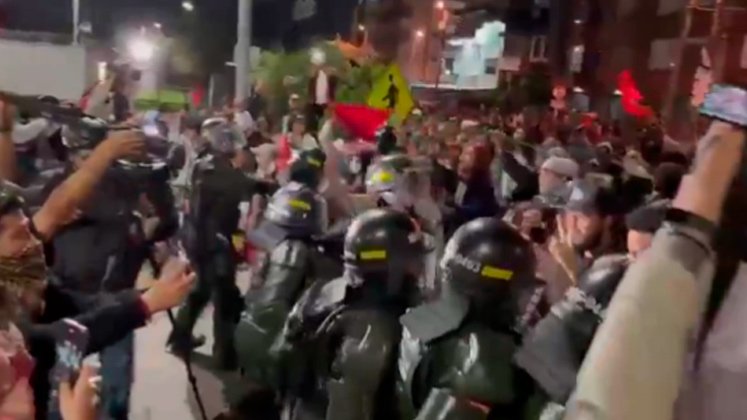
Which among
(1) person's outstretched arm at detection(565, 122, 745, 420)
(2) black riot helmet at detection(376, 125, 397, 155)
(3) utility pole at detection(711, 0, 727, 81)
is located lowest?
(2) black riot helmet at detection(376, 125, 397, 155)

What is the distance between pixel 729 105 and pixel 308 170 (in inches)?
237

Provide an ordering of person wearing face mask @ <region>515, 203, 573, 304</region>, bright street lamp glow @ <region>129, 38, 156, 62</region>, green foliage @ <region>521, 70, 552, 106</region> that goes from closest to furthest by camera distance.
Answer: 1. person wearing face mask @ <region>515, 203, 573, 304</region>
2. bright street lamp glow @ <region>129, 38, 156, 62</region>
3. green foliage @ <region>521, 70, 552, 106</region>

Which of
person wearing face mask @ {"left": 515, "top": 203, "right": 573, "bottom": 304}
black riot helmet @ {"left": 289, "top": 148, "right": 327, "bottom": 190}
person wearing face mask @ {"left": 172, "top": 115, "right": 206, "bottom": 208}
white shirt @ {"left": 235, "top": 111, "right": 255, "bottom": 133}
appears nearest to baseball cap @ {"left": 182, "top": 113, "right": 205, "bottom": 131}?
person wearing face mask @ {"left": 172, "top": 115, "right": 206, "bottom": 208}

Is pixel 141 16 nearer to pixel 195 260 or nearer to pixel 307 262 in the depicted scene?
pixel 195 260

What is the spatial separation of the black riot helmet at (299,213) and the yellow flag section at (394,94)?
4014 mm

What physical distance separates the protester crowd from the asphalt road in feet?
Result: 0.63

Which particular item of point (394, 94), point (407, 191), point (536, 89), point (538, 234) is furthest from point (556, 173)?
point (536, 89)

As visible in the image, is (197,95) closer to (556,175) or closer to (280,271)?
(556,175)

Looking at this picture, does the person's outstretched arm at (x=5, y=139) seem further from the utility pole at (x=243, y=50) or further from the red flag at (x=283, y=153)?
the utility pole at (x=243, y=50)

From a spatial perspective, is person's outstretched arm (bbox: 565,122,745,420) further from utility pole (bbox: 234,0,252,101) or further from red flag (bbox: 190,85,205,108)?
red flag (bbox: 190,85,205,108)

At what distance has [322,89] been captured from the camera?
1327 cm

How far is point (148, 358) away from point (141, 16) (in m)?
24.3

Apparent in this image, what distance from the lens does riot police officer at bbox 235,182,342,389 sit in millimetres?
5633

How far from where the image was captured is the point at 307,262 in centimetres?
588
